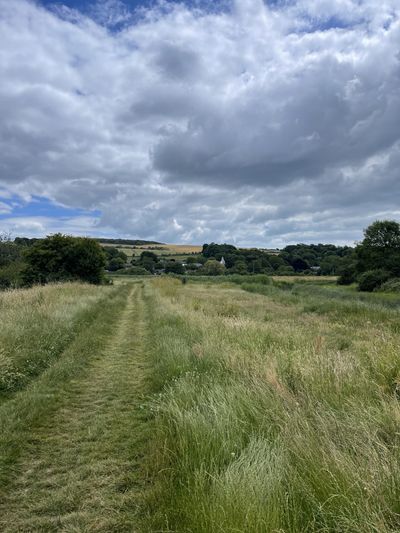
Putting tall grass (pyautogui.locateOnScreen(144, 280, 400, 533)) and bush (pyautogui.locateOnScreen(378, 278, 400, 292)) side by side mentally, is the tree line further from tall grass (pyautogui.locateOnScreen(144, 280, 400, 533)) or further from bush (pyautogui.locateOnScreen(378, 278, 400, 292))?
tall grass (pyautogui.locateOnScreen(144, 280, 400, 533))

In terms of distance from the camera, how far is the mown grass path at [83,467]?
3242 millimetres

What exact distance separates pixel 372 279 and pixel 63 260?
158 feet

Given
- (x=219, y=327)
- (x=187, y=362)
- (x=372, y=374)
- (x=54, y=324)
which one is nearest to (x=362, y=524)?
(x=372, y=374)

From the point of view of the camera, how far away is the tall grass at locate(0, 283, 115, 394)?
24.9 feet

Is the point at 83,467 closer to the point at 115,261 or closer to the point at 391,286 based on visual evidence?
the point at 391,286

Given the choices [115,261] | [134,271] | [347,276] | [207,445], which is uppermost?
[115,261]

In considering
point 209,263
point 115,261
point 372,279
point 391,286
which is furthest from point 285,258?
point 391,286

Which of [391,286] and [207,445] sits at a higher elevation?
[207,445]

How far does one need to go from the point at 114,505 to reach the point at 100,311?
15.3m

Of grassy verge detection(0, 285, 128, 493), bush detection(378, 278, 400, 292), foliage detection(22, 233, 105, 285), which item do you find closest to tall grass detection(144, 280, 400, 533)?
grassy verge detection(0, 285, 128, 493)

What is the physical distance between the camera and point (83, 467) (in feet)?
13.5

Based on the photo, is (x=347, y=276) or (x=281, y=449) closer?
(x=281, y=449)

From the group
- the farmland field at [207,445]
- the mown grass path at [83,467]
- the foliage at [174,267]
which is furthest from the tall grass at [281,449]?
the foliage at [174,267]

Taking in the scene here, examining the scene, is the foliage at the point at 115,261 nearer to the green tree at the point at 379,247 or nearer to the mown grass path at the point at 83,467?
the green tree at the point at 379,247
